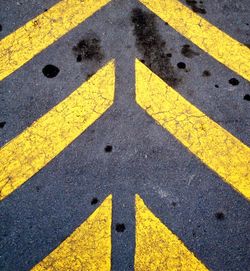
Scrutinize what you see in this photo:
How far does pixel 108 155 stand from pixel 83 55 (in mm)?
1179

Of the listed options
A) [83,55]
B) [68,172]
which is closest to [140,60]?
[83,55]

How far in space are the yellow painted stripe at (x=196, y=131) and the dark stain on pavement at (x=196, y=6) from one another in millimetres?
1072

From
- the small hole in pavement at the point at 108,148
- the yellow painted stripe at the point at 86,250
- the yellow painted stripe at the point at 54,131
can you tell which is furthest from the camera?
the small hole in pavement at the point at 108,148

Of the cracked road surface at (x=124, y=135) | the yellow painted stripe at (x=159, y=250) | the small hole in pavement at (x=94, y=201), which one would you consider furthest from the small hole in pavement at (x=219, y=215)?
the small hole in pavement at (x=94, y=201)

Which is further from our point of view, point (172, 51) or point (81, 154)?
point (172, 51)

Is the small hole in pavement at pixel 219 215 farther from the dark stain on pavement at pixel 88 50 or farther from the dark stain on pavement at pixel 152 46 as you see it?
the dark stain on pavement at pixel 88 50

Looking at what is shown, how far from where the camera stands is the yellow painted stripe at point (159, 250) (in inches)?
93.0

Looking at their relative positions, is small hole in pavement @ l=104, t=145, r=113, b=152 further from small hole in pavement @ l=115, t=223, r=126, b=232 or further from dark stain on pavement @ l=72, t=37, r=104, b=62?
dark stain on pavement @ l=72, t=37, r=104, b=62

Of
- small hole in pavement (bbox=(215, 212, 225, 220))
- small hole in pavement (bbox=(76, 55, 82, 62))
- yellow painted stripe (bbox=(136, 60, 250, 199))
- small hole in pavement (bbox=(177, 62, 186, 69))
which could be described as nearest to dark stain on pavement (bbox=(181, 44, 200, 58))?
small hole in pavement (bbox=(177, 62, 186, 69))

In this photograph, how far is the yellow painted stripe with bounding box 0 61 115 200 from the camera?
2698 millimetres

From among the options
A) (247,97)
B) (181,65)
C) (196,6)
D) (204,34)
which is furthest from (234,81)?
(196,6)

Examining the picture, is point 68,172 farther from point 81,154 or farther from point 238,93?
point 238,93

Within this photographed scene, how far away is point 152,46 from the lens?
11.1 feet

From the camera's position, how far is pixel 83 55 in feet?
10.9
